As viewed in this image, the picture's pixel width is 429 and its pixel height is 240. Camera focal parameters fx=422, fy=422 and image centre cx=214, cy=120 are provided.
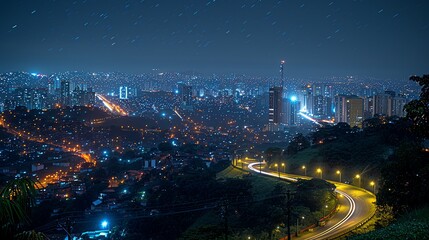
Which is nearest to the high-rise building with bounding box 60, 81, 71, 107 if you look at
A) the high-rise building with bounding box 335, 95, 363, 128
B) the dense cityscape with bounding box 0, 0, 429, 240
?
the dense cityscape with bounding box 0, 0, 429, 240

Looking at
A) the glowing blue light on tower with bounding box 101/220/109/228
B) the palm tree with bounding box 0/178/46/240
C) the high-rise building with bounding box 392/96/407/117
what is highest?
the high-rise building with bounding box 392/96/407/117

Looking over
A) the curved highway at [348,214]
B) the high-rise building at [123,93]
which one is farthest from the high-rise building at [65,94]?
the curved highway at [348,214]

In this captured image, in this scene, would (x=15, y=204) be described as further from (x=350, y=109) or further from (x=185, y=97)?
(x=185, y=97)

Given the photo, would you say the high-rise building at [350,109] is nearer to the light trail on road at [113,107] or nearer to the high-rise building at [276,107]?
the high-rise building at [276,107]

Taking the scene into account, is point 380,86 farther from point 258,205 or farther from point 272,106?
point 258,205

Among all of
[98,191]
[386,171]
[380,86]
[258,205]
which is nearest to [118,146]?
[98,191]

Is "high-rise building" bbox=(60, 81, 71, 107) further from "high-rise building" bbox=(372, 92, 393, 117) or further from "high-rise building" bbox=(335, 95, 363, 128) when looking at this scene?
"high-rise building" bbox=(372, 92, 393, 117)
